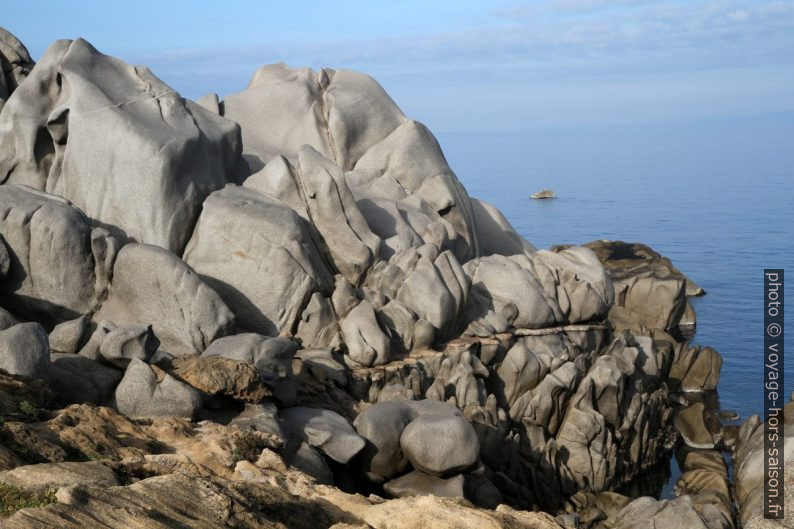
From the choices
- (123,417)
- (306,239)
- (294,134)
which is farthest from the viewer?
(294,134)

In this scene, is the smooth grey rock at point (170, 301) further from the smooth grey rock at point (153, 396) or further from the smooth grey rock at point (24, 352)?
the smooth grey rock at point (24, 352)

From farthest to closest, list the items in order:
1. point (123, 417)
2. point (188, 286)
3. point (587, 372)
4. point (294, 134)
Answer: point (294, 134)
point (587, 372)
point (188, 286)
point (123, 417)

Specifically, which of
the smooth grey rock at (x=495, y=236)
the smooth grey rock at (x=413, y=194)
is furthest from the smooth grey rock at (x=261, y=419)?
the smooth grey rock at (x=495, y=236)

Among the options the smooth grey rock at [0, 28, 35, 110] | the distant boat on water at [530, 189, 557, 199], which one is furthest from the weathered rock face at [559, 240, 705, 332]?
the distant boat on water at [530, 189, 557, 199]

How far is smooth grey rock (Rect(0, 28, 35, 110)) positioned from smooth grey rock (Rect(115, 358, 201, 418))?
14798 mm

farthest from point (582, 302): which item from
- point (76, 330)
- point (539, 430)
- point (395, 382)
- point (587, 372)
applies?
point (76, 330)

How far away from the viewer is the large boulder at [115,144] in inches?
976

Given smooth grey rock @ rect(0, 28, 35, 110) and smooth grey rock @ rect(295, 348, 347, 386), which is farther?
smooth grey rock @ rect(0, 28, 35, 110)

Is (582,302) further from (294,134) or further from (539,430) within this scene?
(294,134)

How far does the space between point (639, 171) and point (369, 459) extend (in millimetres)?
128871

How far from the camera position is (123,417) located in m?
15.8

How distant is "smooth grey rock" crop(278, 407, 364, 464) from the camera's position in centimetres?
1898

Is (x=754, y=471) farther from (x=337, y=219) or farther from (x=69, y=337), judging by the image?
(x=69, y=337)

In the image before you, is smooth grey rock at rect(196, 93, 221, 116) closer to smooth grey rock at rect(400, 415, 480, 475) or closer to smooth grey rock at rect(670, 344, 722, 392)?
smooth grey rock at rect(400, 415, 480, 475)
